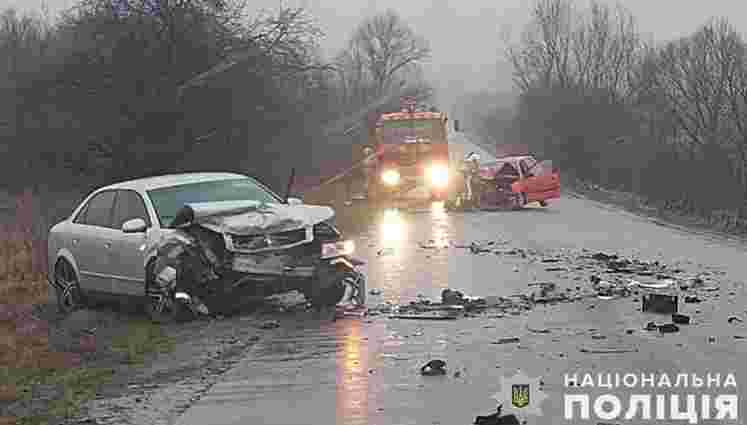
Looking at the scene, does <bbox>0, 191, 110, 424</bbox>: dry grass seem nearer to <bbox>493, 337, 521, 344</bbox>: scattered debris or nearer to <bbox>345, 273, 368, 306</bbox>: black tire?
<bbox>345, 273, 368, 306</bbox>: black tire

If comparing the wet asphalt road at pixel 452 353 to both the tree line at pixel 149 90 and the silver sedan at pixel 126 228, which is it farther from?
the tree line at pixel 149 90

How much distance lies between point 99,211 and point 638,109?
2323 inches

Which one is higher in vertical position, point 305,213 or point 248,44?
point 248,44

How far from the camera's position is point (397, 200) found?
1419 inches

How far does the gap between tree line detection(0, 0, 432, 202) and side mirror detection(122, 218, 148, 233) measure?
52.9 feet

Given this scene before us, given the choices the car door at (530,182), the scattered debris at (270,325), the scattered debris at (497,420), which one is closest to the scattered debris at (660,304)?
the scattered debris at (270,325)

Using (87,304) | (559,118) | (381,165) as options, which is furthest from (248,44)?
(559,118)

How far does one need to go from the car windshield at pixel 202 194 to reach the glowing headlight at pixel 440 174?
2222cm

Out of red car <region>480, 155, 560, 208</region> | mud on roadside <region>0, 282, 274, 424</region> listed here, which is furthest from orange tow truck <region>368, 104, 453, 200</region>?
mud on roadside <region>0, 282, 274, 424</region>

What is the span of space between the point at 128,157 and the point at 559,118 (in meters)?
48.6

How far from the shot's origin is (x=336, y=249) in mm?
11453

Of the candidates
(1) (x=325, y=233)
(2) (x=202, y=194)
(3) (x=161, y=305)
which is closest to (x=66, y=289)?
(3) (x=161, y=305)

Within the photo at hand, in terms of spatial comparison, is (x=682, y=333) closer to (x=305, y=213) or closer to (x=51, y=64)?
(x=305, y=213)

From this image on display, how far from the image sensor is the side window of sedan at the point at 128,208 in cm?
1205
